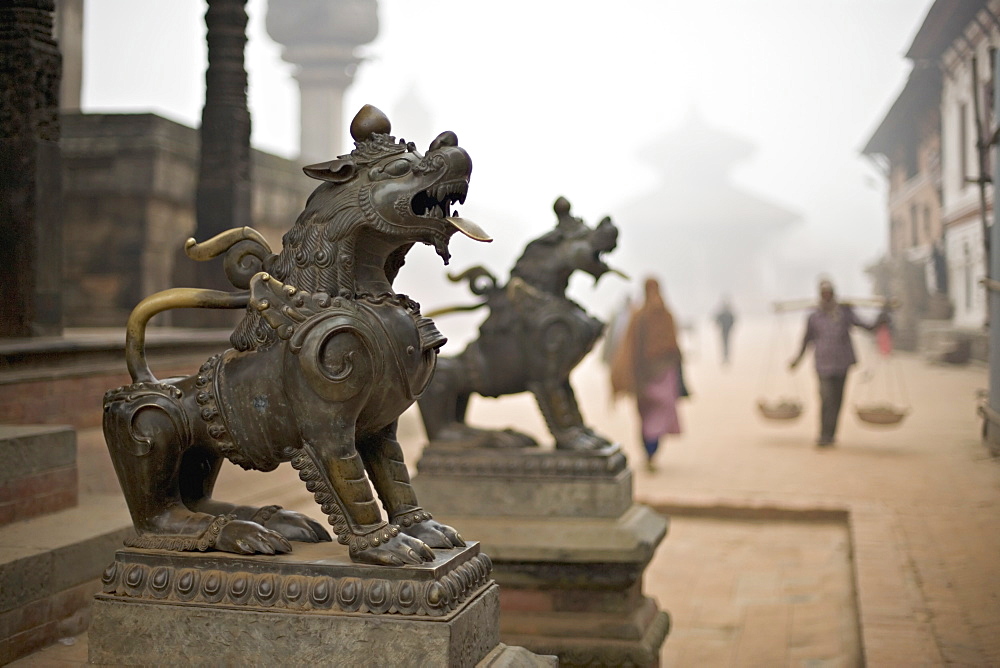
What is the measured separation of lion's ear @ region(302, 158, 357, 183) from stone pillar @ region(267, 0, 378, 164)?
12660 millimetres

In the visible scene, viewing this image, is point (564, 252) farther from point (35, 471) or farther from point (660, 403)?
point (660, 403)

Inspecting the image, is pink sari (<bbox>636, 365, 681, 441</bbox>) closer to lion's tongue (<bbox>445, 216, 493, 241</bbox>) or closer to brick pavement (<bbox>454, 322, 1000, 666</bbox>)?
brick pavement (<bbox>454, 322, 1000, 666</bbox>)

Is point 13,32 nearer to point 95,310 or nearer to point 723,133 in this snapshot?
point 95,310

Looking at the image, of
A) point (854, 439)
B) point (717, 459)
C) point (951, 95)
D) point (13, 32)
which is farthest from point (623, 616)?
point (854, 439)

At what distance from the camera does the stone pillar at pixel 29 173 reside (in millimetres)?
4863

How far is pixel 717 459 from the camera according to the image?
9953 millimetres

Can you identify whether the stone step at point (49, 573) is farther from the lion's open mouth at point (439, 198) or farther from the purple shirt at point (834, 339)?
the purple shirt at point (834, 339)

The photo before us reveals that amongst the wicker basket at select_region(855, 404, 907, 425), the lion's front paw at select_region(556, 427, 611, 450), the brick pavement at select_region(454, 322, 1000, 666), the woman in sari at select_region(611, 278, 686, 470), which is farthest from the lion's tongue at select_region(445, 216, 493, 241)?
the woman in sari at select_region(611, 278, 686, 470)

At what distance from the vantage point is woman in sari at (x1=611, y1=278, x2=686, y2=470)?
9094 millimetres

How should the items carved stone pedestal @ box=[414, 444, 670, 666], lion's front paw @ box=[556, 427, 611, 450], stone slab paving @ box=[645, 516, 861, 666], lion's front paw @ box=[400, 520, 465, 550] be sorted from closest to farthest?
lion's front paw @ box=[400, 520, 465, 550] < carved stone pedestal @ box=[414, 444, 670, 666] < lion's front paw @ box=[556, 427, 611, 450] < stone slab paving @ box=[645, 516, 861, 666]

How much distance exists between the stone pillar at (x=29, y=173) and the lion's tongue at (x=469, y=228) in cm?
325

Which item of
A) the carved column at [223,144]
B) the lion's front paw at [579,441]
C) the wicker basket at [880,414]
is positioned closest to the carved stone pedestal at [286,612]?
the lion's front paw at [579,441]

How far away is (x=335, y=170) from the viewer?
238cm

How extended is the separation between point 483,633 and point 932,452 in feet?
14.9
